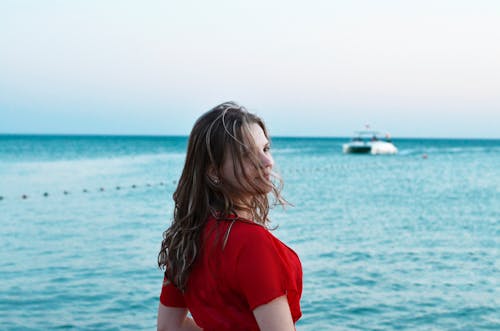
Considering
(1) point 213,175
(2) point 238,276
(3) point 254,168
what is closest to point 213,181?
A: (1) point 213,175

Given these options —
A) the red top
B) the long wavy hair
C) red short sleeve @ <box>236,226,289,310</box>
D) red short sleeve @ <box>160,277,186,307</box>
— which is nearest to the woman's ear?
the long wavy hair

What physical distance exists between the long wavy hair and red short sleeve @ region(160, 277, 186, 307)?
0.48ft

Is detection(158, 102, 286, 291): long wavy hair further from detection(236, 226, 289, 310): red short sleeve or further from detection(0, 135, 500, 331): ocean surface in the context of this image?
detection(0, 135, 500, 331): ocean surface

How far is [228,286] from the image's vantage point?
67.1 inches

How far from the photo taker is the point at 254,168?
178 centimetres

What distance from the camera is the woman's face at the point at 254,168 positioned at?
1781 millimetres

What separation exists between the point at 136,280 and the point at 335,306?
10.7 ft

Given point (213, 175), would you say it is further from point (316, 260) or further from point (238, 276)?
point (316, 260)

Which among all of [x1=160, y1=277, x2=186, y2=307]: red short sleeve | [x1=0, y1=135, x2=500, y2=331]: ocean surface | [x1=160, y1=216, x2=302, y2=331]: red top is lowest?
[x1=0, y1=135, x2=500, y2=331]: ocean surface

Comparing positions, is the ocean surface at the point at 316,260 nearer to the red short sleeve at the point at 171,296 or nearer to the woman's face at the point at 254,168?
the woman's face at the point at 254,168

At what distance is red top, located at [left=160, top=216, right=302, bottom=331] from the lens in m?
1.60

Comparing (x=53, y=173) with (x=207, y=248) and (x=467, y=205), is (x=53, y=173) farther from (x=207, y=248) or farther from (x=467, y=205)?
(x=207, y=248)

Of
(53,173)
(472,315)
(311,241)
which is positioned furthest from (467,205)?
(53,173)

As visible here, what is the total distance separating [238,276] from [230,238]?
103 millimetres
